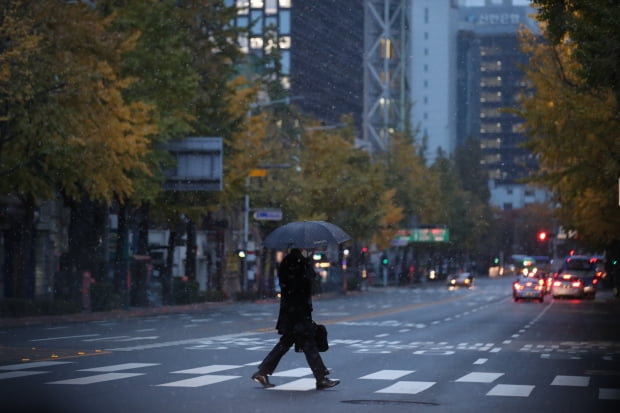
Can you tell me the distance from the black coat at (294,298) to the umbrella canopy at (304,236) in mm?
440

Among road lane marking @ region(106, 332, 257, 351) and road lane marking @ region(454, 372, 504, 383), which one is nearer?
road lane marking @ region(454, 372, 504, 383)

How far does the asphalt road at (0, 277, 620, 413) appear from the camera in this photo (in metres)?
15.3

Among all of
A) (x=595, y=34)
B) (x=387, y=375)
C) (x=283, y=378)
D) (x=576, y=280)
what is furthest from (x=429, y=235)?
(x=283, y=378)

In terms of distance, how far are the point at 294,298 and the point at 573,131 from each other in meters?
24.9

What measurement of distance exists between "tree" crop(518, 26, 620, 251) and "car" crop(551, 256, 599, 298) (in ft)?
85.4

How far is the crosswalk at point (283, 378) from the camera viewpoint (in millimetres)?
17375

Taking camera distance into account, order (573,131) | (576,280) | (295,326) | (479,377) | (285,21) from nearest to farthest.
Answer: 1. (295,326)
2. (479,377)
3. (573,131)
4. (576,280)
5. (285,21)

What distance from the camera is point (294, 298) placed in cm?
1697

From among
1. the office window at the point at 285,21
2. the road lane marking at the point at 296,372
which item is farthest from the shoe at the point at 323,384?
the office window at the point at 285,21

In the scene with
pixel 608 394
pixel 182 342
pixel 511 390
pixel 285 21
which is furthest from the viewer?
pixel 285 21

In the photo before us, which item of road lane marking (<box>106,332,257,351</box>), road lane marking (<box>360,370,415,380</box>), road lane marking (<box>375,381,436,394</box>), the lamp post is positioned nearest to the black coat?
road lane marking (<box>375,381,436,394</box>)

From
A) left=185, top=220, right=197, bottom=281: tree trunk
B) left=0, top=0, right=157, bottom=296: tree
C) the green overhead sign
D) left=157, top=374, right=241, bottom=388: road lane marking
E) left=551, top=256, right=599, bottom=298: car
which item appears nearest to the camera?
left=157, top=374, right=241, bottom=388: road lane marking

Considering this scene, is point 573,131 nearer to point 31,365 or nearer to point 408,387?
point 408,387

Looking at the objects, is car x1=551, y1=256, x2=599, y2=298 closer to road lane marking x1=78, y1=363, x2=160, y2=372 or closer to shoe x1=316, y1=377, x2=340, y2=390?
road lane marking x1=78, y1=363, x2=160, y2=372
